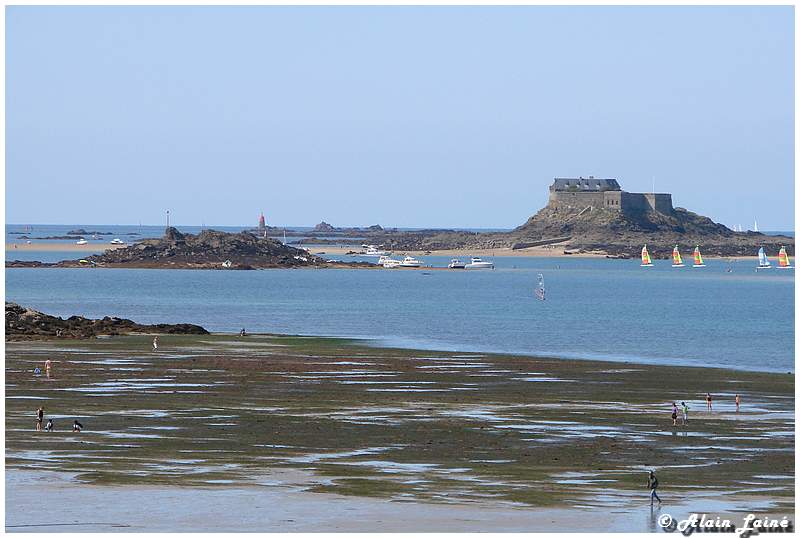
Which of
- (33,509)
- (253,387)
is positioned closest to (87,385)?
(253,387)

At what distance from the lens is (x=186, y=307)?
130 metres

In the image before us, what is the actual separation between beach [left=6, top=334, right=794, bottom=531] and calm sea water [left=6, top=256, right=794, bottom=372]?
18710 mm

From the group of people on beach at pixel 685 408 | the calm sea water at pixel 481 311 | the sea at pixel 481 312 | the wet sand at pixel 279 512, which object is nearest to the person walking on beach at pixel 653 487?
the wet sand at pixel 279 512

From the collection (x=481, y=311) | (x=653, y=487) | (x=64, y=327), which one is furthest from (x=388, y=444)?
(x=481, y=311)

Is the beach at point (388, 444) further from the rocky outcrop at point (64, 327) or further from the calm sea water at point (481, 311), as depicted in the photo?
the calm sea water at point (481, 311)

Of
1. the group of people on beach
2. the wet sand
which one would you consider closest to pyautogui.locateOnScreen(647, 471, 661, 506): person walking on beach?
the wet sand

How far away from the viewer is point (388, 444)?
45000 mm

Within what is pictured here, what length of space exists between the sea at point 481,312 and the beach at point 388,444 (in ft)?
56.2

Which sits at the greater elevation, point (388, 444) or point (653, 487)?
point (653, 487)

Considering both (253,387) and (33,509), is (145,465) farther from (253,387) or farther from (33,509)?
(253,387)

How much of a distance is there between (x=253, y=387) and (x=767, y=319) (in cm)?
7257

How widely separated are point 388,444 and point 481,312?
274ft

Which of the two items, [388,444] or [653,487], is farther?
[388,444]

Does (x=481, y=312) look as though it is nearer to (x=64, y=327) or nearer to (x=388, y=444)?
(x=64, y=327)
